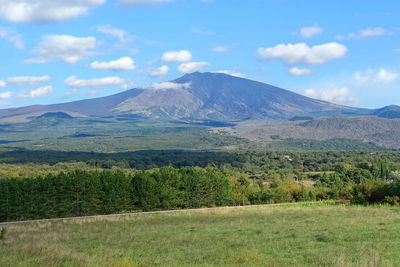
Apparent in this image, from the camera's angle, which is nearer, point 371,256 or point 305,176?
point 371,256

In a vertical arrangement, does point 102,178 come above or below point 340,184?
above

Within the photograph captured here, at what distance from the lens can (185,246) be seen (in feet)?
47.7

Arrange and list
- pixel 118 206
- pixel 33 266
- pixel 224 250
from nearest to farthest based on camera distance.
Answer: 1. pixel 33 266
2. pixel 224 250
3. pixel 118 206

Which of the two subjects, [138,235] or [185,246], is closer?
[185,246]

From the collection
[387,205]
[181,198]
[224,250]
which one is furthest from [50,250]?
[181,198]

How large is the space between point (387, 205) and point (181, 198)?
2376 centimetres

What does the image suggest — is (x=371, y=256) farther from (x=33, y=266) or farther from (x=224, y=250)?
(x=33, y=266)

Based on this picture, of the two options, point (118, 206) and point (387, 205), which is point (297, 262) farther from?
point (118, 206)

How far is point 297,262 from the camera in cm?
1068

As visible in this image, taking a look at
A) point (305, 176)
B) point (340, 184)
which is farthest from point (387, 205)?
point (305, 176)

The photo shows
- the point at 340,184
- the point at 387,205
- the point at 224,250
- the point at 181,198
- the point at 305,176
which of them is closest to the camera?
the point at 224,250

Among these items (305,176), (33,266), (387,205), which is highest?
(33,266)

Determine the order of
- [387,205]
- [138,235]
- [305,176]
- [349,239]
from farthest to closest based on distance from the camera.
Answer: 1. [305,176]
2. [387,205]
3. [138,235]
4. [349,239]

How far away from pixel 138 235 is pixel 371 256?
37.7 feet
